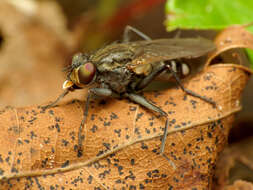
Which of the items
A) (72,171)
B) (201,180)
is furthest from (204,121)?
(72,171)

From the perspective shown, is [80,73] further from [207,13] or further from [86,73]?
[207,13]

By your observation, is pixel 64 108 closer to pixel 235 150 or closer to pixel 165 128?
pixel 165 128

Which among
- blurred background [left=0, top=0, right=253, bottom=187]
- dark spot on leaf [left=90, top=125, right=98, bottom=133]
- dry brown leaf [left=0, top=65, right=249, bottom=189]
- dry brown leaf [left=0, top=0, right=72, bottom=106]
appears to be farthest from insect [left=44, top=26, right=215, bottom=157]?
dry brown leaf [left=0, top=0, right=72, bottom=106]

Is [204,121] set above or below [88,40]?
below

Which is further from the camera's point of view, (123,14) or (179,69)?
(123,14)

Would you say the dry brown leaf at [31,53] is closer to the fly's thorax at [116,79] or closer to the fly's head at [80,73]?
the fly's thorax at [116,79]

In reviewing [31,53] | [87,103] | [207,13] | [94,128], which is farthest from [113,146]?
[31,53]
